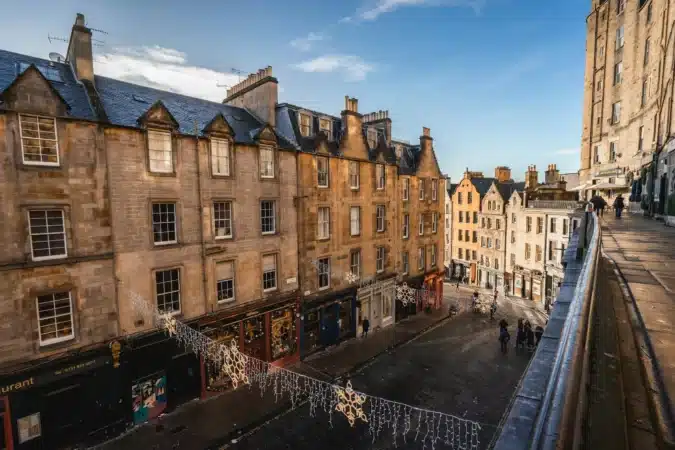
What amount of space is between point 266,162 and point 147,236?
7436mm

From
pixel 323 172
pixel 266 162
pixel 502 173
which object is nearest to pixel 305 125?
pixel 323 172

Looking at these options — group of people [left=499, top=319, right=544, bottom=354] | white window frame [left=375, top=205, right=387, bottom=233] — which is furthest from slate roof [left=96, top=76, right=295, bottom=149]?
group of people [left=499, top=319, right=544, bottom=354]

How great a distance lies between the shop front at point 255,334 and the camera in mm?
17562

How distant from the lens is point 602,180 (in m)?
31.1

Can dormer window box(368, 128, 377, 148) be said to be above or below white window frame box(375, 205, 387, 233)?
above

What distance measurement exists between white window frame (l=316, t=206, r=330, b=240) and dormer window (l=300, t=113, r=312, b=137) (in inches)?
198

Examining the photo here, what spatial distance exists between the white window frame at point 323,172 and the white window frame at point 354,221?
10.0 ft

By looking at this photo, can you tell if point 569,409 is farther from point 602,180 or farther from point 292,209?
point 602,180

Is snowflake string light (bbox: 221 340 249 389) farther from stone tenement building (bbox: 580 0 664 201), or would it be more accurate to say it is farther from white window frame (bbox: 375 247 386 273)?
A: stone tenement building (bbox: 580 0 664 201)

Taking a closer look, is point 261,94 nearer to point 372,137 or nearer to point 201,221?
point 372,137

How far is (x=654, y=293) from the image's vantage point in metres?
5.05

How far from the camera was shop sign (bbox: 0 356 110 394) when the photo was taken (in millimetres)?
12232

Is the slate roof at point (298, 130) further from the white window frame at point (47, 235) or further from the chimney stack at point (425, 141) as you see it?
the white window frame at point (47, 235)

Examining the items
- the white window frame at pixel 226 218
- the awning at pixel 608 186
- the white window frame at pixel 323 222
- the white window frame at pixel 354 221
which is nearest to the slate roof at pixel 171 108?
the white window frame at pixel 226 218
